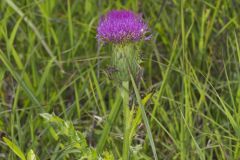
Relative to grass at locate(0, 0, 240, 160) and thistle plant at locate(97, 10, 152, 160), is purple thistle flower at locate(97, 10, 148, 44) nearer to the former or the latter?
thistle plant at locate(97, 10, 152, 160)

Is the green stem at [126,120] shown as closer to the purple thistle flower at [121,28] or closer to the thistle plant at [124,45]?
the thistle plant at [124,45]

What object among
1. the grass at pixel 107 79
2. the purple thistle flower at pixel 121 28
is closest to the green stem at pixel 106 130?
the grass at pixel 107 79

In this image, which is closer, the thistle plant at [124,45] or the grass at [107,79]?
the thistle plant at [124,45]

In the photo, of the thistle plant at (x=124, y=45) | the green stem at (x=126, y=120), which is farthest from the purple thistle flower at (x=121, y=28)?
the green stem at (x=126, y=120)

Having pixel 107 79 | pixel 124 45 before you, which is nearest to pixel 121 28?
pixel 124 45

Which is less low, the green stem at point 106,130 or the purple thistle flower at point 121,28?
the purple thistle flower at point 121,28

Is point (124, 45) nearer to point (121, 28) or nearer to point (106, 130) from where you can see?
point (121, 28)

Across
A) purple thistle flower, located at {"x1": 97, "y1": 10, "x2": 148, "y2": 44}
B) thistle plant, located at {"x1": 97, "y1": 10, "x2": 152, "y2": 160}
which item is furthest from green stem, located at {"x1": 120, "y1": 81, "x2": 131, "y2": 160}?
purple thistle flower, located at {"x1": 97, "y1": 10, "x2": 148, "y2": 44}
